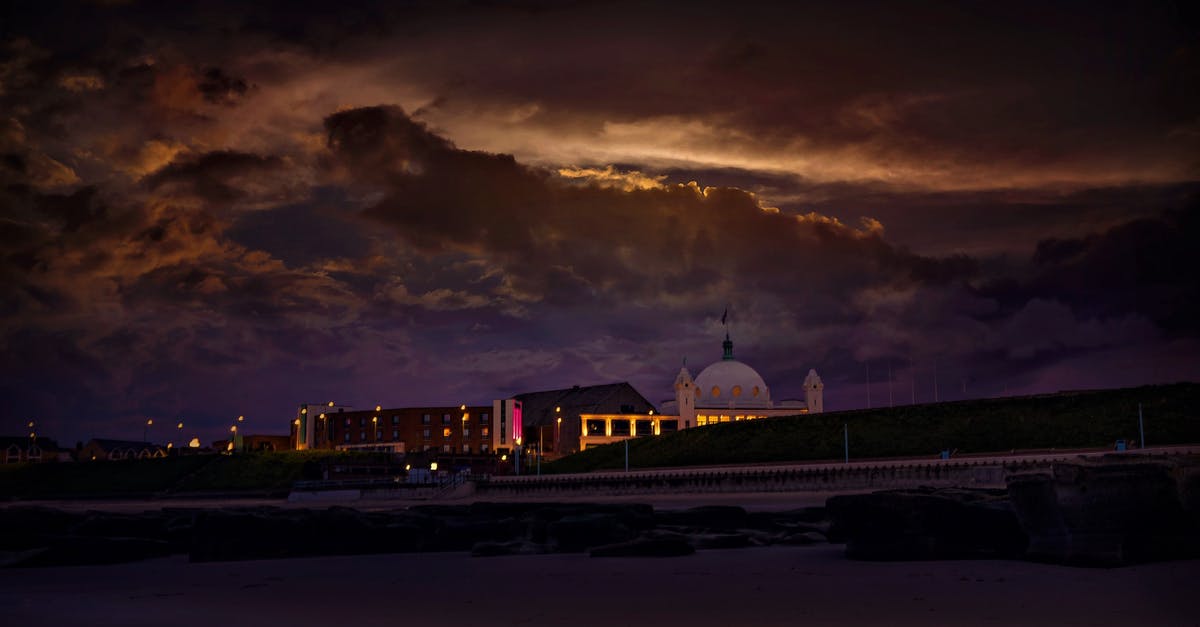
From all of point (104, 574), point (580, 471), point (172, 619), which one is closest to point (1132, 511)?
point (172, 619)

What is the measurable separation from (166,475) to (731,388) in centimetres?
8277

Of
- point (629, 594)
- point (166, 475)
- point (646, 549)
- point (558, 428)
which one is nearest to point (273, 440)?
point (166, 475)

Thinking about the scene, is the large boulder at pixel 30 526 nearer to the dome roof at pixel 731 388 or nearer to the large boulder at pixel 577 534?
the large boulder at pixel 577 534

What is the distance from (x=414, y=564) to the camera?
24922 mm

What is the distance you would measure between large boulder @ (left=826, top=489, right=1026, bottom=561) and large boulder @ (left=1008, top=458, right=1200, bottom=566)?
158 centimetres

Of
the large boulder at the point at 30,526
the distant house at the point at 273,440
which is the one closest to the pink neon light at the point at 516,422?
the distant house at the point at 273,440

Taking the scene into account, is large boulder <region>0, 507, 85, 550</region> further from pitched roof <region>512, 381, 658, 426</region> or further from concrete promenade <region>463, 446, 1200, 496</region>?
pitched roof <region>512, 381, 658, 426</region>

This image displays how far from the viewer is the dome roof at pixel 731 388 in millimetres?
161000

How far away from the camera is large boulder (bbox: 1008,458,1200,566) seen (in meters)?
18.6

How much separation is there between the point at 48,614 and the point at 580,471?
4142 inches

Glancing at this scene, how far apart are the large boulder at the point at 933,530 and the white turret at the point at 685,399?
135069 millimetres

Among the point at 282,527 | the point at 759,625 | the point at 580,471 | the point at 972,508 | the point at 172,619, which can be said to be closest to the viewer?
the point at 759,625

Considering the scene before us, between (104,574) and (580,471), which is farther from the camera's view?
(580,471)

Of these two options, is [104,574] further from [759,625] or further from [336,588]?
[759,625]
